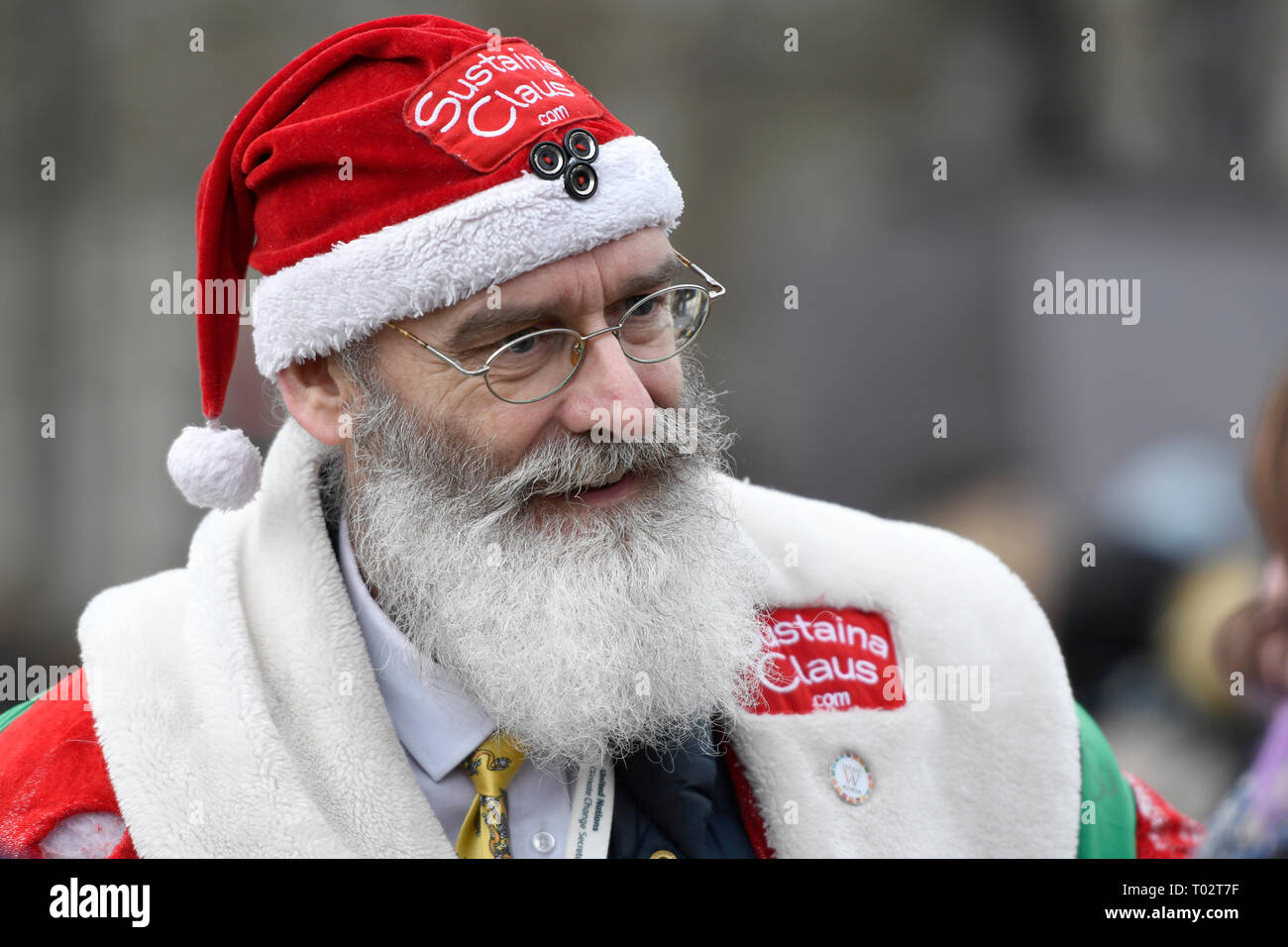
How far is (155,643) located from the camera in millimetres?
1997

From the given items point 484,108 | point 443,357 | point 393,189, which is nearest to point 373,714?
point 443,357

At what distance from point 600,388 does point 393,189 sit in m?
0.50

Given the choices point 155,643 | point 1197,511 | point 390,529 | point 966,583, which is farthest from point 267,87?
point 1197,511

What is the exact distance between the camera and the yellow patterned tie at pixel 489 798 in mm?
1970

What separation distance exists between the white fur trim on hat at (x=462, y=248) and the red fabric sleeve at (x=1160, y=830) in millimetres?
1500

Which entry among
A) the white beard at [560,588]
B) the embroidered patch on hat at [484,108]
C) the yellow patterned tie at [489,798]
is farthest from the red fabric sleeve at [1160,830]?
the embroidered patch on hat at [484,108]

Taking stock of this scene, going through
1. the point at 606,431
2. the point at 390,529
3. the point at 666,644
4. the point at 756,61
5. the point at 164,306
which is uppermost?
the point at 756,61

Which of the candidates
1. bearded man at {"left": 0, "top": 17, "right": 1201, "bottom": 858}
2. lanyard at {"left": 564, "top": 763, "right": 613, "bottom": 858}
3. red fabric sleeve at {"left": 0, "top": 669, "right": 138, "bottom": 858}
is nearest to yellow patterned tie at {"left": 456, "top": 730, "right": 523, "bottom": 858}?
bearded man at {"left": 0, "top": 17, "right": 1201, "bottom": 858}

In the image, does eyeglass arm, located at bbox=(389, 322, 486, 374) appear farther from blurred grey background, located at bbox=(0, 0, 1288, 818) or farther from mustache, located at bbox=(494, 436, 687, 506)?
blurred grey background, located at bbox=(0, 0, 1288, 818)

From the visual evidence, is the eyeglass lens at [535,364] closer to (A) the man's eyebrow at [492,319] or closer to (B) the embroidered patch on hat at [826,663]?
(A) the man's eyebrow at [492,319]

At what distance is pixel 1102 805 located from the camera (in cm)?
221

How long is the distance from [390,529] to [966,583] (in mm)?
1147

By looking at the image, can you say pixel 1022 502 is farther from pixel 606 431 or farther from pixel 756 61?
pixel 606 431
